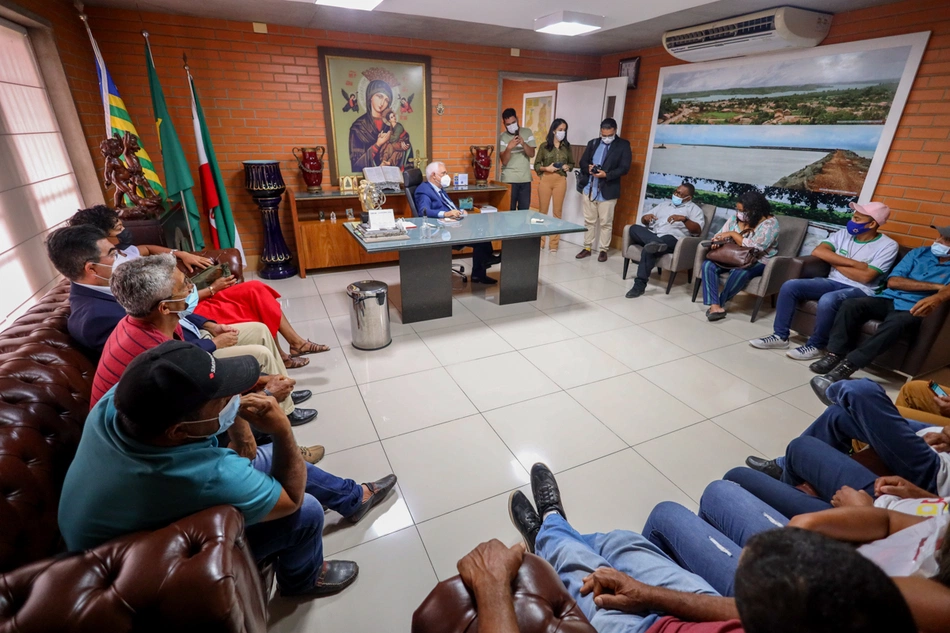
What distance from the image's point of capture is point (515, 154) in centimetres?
570

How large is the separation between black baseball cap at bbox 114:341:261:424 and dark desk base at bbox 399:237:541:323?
260 centimetres

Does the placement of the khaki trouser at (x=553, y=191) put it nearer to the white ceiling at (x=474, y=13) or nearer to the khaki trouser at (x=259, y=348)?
the white ceiling at (x=474, y=13)

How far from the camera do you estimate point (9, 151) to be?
8.29 feet

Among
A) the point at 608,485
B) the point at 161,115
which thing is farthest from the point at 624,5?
the point at 161,115

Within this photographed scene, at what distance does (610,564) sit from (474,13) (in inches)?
165

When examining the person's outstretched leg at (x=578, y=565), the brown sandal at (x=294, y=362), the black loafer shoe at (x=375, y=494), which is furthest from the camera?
the brown sandal at (x=294, y=362)

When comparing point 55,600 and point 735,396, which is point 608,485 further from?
point 55,600

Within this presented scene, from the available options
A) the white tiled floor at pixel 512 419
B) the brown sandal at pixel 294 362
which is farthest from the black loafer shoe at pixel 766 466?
the brown sandal at pixel 294 362

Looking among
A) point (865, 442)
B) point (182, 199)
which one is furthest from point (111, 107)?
point (865, 442)

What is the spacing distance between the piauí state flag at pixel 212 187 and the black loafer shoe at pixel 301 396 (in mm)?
2206

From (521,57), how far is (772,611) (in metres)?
6.43

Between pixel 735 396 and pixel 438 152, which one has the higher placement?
pixel 438 152

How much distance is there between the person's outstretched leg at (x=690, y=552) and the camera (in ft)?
3.77

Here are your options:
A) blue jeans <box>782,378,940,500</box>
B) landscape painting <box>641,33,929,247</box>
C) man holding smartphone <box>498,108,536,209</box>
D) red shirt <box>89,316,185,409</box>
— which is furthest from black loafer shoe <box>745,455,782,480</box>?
man holding smartphone <box>498,108,536,209</box>
